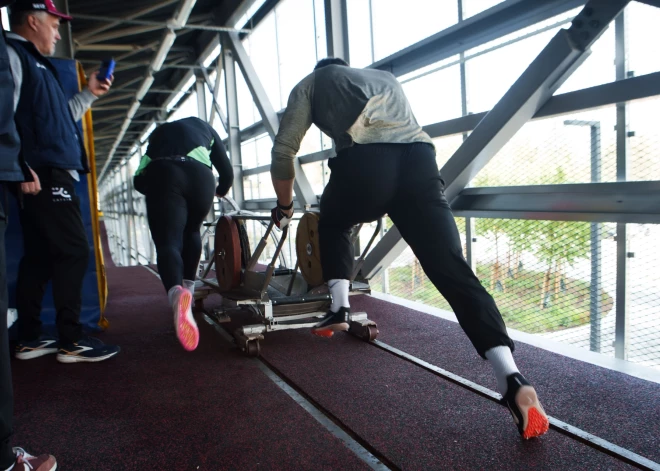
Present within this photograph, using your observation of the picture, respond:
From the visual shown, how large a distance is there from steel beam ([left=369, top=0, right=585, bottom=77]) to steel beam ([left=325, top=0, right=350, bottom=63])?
3.77 ft

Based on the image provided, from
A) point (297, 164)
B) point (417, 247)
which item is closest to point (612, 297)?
point (417, 247)

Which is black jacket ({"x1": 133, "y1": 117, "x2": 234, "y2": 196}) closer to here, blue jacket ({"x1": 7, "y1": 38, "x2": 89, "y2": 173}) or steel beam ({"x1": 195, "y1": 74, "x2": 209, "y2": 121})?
blue jacket ({"x1": 7, "y1": 38, "x2": 89, "y2": 173})

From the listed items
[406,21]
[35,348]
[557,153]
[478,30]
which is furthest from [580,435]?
[406,21]

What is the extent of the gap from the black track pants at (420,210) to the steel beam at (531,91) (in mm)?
1588

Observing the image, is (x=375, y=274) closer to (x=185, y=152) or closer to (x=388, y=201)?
(x=185, y=152)

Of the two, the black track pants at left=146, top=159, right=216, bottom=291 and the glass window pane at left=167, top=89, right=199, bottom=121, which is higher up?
the glass window pane at left=167, top=89, right=199, bottom=121

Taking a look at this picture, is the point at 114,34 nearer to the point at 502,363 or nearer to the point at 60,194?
the point at 60,194

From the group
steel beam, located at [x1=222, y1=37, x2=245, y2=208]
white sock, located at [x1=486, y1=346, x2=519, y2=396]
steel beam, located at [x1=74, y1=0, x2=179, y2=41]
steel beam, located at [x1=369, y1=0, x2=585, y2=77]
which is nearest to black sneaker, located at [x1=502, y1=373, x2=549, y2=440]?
white sock, located at [x1=486, y1=346, x2=519, y2=396]

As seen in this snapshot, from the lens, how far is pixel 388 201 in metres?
1.79

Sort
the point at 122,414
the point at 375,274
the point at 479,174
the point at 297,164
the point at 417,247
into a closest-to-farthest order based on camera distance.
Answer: the point at 417,247
the point at 122,414
the point at 479,174
the point at 375,274
the point at 297,164

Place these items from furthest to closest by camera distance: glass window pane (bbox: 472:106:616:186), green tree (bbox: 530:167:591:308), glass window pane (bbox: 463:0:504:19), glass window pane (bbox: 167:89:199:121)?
glass window pane (bbox: 167:89:199:121)
glass window pane (bbox: 463:0:504:19)
green tree (bbox: 530:167:591:308)
glass window pane (bbox: 472:106:616:186)

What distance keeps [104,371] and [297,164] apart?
477 cm

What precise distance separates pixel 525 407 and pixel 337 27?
5.25 metres

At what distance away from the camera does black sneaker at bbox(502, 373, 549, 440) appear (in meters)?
1.53
